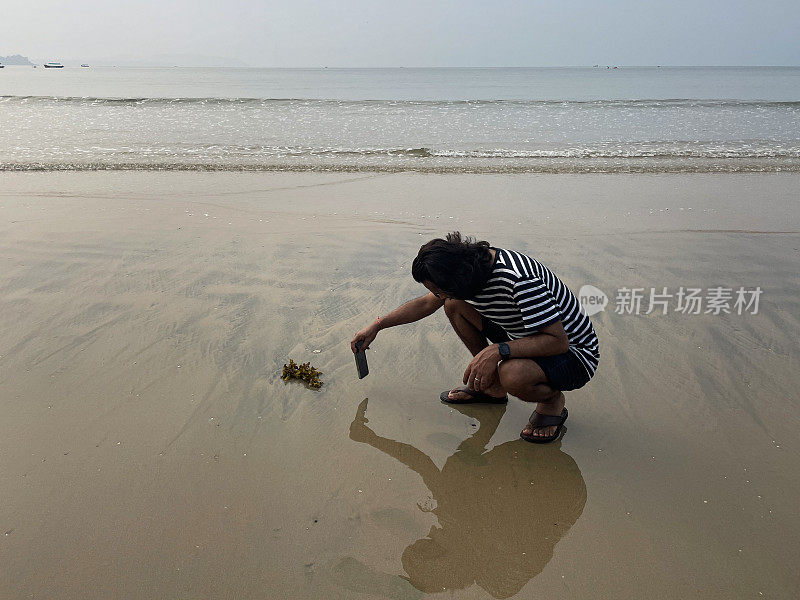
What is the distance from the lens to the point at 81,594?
2.07 metres

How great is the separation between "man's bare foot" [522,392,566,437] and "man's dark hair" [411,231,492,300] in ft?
2.68

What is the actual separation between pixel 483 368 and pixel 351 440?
0.78 m

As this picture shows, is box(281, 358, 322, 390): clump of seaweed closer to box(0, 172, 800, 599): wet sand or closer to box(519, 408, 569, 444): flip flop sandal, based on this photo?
box(0, 172, 800, 599): wet sand

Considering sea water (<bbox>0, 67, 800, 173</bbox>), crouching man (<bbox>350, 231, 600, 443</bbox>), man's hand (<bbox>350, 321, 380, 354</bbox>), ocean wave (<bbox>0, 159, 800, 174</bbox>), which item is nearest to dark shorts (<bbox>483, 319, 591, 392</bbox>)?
crouching man (<bbox>350, 231, 600, 443</bbox>)

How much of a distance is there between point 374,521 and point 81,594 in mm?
1054

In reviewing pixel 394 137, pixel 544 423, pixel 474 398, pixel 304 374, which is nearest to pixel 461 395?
pixel 474 398

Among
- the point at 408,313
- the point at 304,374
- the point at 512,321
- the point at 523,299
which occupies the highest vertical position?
the point at 523,299

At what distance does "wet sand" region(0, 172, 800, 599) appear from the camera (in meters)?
2.20

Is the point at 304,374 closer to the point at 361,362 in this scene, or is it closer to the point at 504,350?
the point at 361,362

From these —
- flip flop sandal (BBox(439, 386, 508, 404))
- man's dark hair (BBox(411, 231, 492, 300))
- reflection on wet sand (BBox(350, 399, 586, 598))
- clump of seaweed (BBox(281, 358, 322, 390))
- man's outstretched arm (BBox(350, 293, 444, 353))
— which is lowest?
reflection on wet sand (BBox(350, 399, 586, 598))

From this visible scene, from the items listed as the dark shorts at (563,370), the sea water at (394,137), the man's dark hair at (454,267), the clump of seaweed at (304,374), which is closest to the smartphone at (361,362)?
the clump of seaweed at (304,374)

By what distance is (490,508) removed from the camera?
251cm

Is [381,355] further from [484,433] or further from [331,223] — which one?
[331,223]

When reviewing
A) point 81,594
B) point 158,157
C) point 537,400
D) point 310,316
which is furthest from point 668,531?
point 158,157
